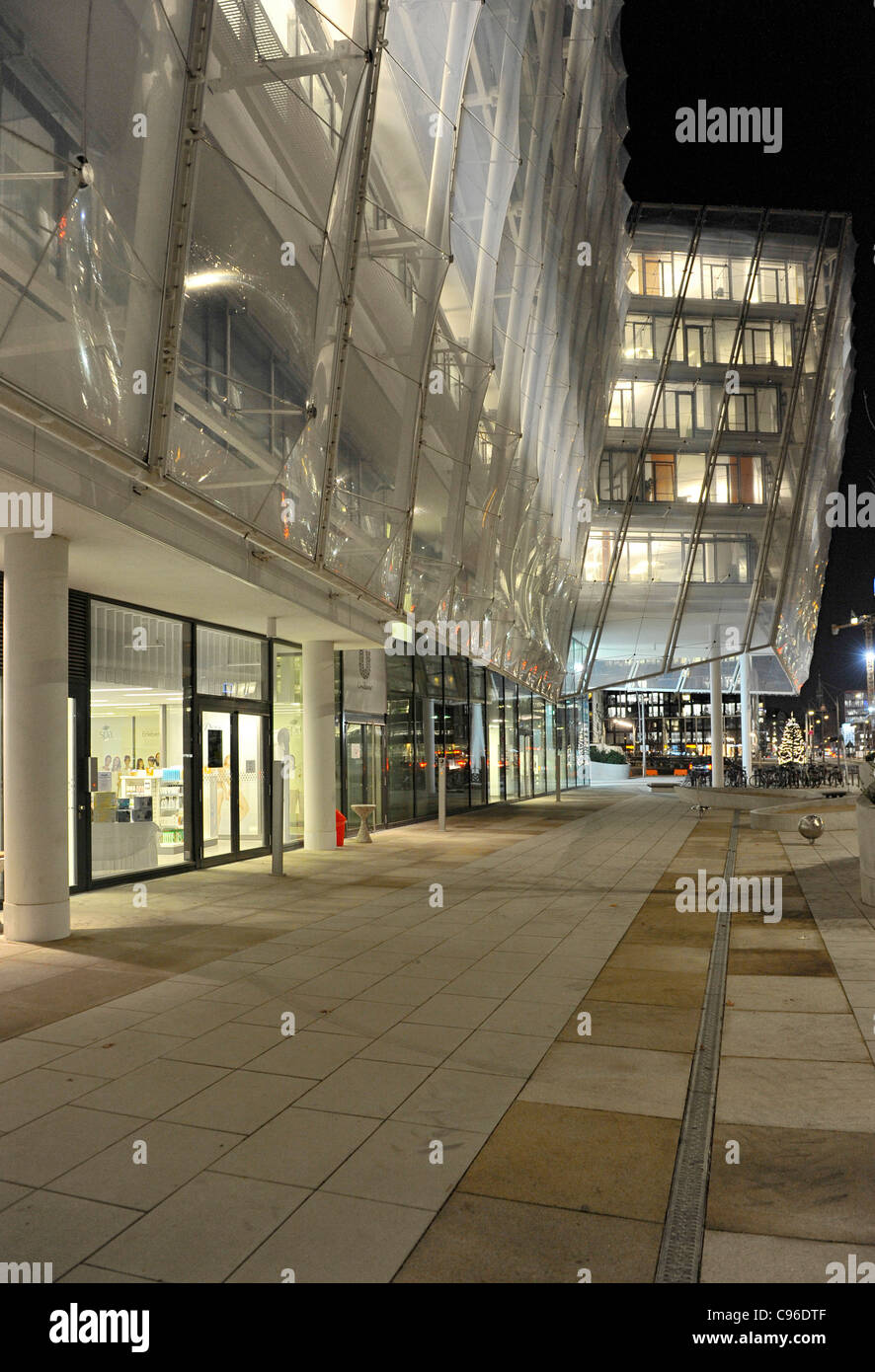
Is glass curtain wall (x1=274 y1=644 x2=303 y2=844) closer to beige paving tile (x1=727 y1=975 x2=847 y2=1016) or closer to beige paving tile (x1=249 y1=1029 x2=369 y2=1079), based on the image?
beige paving tile (x1=727 y1=975 x2=847 y2=1016)

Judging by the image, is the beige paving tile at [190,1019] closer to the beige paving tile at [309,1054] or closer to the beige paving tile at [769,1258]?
the beige paving tile at [309,1054]

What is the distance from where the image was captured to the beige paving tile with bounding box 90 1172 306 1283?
12.9ft

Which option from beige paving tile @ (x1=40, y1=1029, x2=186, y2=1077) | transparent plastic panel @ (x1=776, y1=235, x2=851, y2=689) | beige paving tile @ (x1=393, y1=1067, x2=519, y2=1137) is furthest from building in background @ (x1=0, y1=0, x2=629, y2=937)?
transparent plastic panel @ (x1=776, y1=235, x2=851, y2=689)

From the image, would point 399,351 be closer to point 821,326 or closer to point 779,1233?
point 779,1233

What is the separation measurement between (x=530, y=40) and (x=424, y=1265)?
22.8 m

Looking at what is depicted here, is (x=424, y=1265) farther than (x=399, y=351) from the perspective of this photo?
No

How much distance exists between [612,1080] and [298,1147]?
81.6 inches

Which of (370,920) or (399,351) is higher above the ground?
(399,351)

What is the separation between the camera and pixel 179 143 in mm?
10078

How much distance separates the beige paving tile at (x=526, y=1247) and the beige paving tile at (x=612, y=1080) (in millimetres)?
1390

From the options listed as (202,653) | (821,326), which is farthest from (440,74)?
(821,326)

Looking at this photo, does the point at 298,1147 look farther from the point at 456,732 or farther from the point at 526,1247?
the point at 456,732

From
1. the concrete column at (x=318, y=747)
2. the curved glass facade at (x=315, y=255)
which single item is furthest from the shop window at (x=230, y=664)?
the curved glass facade at (x=315, y=255)

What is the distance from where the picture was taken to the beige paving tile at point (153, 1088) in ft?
18.7
